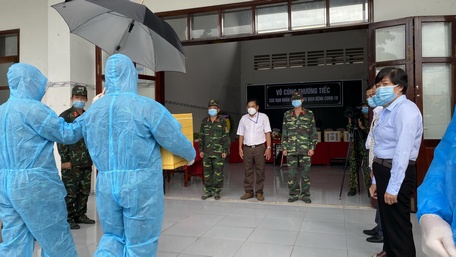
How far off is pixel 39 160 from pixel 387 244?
229 cm

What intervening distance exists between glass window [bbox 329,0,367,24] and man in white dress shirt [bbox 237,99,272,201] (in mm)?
1581

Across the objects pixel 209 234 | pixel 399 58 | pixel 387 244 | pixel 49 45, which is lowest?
pixel 209 234

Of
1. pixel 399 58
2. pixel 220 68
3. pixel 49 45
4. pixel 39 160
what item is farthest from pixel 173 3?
pixel 220 68

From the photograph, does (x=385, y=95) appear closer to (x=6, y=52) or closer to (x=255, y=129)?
(x=255, y=129)

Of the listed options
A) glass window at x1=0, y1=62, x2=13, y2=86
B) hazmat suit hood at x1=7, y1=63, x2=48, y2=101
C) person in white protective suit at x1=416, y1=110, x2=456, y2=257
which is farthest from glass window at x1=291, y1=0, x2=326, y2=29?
glass window at x1=0, y1=62, x2=13, y2=86

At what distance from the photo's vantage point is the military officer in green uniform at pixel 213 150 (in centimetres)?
487

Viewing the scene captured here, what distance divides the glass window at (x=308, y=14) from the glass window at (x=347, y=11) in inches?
4.5

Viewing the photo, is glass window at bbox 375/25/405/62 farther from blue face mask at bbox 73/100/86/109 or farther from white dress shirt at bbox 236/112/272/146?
blue face mask at bbox 73/100/86/109

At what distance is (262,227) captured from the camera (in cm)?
344

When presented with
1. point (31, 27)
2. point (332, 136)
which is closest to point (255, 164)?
point (31, 27)

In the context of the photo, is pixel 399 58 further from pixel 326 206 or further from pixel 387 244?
pixel 387 244

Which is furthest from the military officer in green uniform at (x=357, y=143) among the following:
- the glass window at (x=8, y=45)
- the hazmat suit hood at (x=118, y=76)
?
the glass window at (x=8, y=45)

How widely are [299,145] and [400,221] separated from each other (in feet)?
8.10

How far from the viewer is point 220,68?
11.3 meters
